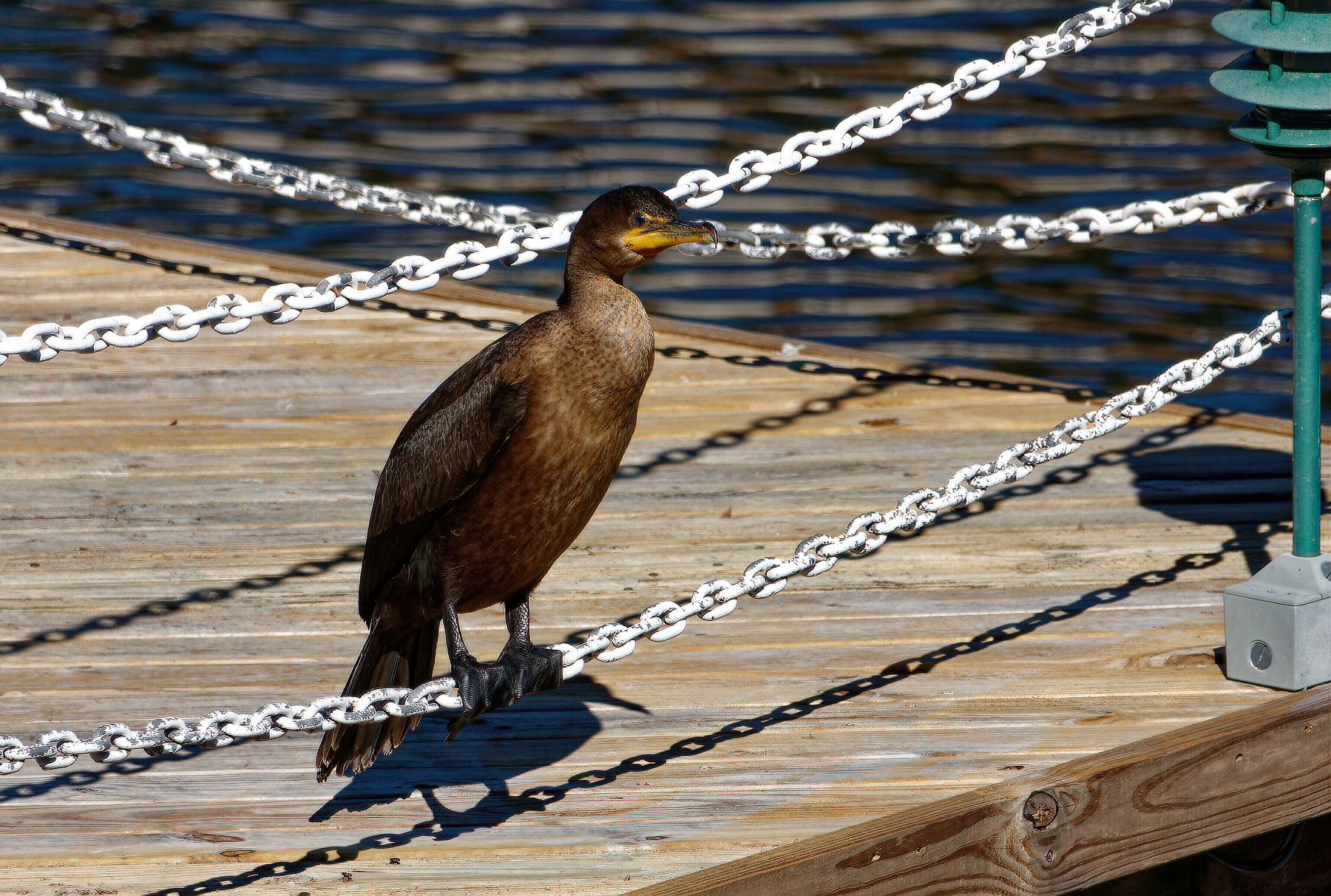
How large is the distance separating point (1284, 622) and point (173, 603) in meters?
2.76

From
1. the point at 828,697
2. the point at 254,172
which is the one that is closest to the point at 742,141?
the point at 254,172

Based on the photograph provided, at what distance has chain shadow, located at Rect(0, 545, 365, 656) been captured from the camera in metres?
4.33

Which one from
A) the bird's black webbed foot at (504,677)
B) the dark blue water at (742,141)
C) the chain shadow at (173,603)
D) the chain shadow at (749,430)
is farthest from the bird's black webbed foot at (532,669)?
the dark blue water at (742,141)

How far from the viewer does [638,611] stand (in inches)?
178

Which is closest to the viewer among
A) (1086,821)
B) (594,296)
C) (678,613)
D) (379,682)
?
(594,296)

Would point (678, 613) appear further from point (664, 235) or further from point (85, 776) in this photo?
point (85, 776)

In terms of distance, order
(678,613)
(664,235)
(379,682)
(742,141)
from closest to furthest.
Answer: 1. (664,235)
2. (678,613)
3. (379,682)
4. (742,141)

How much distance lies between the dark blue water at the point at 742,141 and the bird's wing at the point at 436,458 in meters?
6.98

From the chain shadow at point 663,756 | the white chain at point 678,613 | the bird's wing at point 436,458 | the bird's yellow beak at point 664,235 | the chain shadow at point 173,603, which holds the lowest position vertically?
the chain shadow at point 663,756

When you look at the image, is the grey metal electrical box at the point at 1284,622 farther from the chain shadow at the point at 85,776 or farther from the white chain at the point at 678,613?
the chain shadow at the point at 85,776

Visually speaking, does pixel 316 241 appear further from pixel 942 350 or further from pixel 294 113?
pixel 942 350

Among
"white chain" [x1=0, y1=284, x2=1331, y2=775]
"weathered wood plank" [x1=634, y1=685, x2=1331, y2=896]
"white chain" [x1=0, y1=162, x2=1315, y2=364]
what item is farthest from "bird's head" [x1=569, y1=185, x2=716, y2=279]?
"weathered wood plank" [x1=634, y1=685, x2=1331, y2=896]

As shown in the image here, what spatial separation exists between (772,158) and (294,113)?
10652 millimetres

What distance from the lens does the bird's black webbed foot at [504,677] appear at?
3246 millimetres
